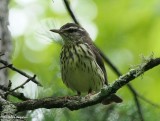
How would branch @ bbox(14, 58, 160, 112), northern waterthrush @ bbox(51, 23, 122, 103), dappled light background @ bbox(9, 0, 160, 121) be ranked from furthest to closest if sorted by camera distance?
dappled light background @ bbox(9, 0, 160, 121)
northern waterthrush @ bbox(51, 23, 122, 103)
branch @ bbox(14, 58, 160, 112)

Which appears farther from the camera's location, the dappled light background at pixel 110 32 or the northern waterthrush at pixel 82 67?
the dappled light background at pixel 110 32

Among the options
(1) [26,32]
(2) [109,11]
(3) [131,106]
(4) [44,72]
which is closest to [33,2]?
(1) [26,32]

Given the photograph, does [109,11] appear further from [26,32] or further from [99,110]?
[99,110]

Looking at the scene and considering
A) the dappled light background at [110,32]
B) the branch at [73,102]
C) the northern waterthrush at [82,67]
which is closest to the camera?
the branch at [73,102]

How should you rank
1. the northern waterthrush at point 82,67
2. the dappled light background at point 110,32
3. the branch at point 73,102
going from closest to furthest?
the branch at point 73,102
the northern waterthrush at point 82,67
the dappled light background at point 110,32

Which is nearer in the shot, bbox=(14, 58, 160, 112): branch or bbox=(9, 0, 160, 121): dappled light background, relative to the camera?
bbox=(14, 58, 160, 112): branch

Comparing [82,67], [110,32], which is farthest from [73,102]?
[110,32]

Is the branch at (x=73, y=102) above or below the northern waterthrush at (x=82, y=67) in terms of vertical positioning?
above

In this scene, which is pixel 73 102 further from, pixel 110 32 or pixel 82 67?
pixel 110 32

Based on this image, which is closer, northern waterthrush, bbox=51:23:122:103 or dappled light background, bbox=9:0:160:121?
northern waterthrush, bbox=51:23:122:103

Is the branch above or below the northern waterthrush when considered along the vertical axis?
above

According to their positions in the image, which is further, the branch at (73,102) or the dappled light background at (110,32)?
the dappled light background at (110,32)

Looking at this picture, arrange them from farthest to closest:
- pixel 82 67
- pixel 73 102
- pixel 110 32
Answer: pixel 110 32 → pixel 82 67 → pixel 73 102

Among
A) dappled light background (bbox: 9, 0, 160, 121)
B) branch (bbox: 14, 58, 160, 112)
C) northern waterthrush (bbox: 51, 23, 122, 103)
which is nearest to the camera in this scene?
branch (bbox: 14, 58, 160, 112)
